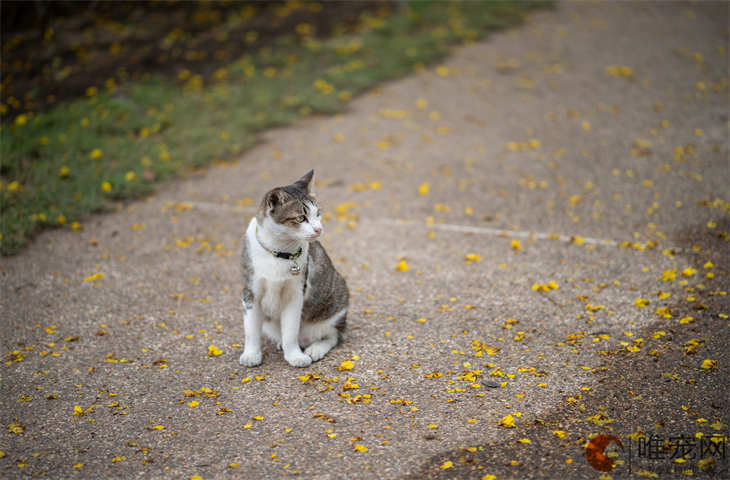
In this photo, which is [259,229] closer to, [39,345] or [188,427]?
[188,427]

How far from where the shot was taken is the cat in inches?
149

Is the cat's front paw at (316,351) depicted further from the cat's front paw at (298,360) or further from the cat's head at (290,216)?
the cat's head at (290,216)

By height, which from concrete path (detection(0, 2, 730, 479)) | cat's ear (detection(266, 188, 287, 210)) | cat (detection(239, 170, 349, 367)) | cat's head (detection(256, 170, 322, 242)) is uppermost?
cat's ear (detection(266, 188, 287, 210))

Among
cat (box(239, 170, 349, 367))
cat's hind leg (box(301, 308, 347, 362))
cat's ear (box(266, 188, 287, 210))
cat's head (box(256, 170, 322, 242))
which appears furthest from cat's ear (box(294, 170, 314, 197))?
cat's hind leg (box(301, 308, 347, 362))

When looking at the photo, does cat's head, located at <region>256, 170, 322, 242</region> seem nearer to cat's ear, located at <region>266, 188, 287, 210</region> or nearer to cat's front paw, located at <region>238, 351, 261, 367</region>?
cat's ear, located at <region>266, 188, 287, 210</region>

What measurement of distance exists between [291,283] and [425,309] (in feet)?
4.99

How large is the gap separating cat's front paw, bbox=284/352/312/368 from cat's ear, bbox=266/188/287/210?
1126 mm

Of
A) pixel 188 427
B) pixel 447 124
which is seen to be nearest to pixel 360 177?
pixel 447 124

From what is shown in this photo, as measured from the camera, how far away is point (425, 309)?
16.8 ft

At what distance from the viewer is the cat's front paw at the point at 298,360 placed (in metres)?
4.27

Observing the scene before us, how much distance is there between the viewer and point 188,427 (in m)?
3.74

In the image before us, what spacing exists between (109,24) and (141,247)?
22.2ft

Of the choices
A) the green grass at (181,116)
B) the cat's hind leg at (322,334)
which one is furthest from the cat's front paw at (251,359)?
the green grass at (181,116)

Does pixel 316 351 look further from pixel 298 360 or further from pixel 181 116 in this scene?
pixel 181 116
